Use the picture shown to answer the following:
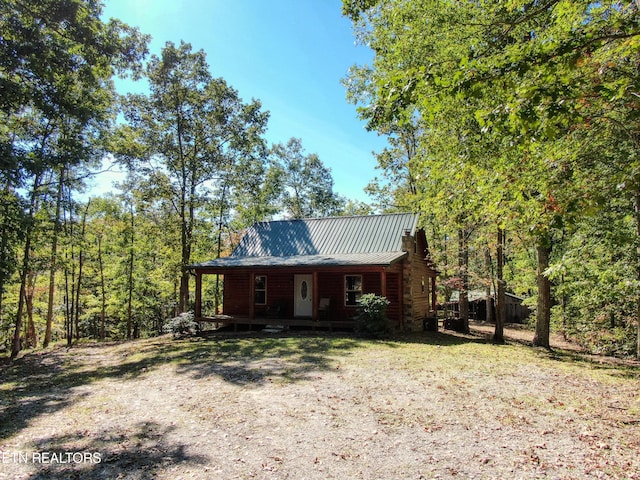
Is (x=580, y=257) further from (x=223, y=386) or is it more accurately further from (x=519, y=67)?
(x=223, y=386)

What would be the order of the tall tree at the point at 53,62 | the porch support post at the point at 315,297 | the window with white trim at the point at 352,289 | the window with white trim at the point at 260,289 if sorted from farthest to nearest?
the window with white trim at the point at 260,289 → the window with white trim at the point at 352,289 → the porch support post at the point at 315,297 → the tall tree at the point at 53,62

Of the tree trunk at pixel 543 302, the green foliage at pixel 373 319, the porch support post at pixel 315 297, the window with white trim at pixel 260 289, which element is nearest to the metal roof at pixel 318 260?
the porch support post at pixel 315 297

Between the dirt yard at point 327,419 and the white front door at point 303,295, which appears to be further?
the white front door at point 303,295

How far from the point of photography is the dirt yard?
166 inches

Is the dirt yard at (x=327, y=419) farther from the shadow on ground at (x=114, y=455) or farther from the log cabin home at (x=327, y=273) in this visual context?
the log cabin home at (x=327, y=273)

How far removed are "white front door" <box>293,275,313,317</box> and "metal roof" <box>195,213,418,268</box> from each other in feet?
3.28

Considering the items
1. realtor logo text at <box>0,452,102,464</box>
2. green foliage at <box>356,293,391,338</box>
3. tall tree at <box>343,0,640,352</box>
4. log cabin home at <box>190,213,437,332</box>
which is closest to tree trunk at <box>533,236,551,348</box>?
log cabin home at <box>190,213,437,332</box>

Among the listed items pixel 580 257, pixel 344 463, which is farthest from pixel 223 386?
pixel 580 257

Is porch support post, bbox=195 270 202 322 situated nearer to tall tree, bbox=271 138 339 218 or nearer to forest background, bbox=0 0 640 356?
A: forest background, bbox=0 0 640 356

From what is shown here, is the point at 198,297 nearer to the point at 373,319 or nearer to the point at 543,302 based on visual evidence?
the point at 373,319

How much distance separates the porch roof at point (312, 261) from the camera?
46.4 feet

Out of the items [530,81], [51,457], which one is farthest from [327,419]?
[530,81]

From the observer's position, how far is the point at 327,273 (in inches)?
650

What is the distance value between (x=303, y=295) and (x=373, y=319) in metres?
4.35
